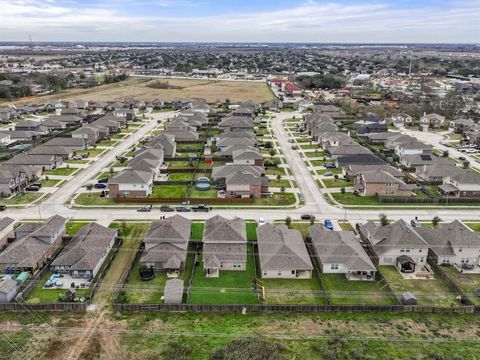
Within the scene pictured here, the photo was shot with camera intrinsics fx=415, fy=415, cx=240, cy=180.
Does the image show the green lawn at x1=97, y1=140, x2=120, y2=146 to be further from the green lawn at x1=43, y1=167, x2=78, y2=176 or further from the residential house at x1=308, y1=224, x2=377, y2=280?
the residential house at x1=308, y1=224, x2=377, y2=280

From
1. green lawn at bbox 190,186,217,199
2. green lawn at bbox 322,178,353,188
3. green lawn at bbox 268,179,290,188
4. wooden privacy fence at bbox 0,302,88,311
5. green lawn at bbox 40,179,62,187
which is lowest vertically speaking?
green lawn at bbox 322,178,353,188

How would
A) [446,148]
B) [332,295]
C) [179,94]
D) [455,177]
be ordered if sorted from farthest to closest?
[179,94] < [446,148] < [455,177] < [332,295]

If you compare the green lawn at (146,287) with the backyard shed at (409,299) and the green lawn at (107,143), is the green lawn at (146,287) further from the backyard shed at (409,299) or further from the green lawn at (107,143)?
the green lawn at (107,143)

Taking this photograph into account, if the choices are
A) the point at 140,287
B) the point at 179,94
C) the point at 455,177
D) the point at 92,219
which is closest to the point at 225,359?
the point at 140,287

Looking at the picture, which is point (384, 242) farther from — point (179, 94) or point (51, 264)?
point (179, 94)

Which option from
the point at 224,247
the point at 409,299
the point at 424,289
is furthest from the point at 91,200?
the point at 424,289

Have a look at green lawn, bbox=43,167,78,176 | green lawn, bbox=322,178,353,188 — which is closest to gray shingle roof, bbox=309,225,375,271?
green lawn, bbox=322,178,353,188
